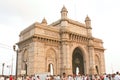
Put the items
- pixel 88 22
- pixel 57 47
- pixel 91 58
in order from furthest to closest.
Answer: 1. pixel 88 22
2. pixel 91 58
3. pixel 57 47

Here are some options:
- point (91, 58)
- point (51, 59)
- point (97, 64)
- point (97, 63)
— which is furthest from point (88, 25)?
point (51, 59)

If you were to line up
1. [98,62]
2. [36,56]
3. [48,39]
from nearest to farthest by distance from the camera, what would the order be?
[36,56]
[48,39]
[98,62]

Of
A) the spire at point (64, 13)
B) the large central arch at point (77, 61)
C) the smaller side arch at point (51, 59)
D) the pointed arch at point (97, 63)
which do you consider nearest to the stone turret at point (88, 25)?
the large central arch at point (77, 61)

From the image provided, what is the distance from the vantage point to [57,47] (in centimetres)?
3253

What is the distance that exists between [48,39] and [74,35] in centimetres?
574

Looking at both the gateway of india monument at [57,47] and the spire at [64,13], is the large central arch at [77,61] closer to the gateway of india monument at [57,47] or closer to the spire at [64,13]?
the gateway of india monument at [57,47]

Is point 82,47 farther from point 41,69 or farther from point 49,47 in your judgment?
point 41,69

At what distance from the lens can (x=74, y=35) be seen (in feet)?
113

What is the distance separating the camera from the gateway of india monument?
29.4 metres

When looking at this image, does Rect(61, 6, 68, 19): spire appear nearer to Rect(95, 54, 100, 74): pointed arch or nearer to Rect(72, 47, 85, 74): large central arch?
Rect(72, 47, 85, 74): large central arch

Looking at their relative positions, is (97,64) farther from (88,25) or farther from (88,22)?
(88,22)

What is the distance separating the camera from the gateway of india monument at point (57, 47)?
2939cm

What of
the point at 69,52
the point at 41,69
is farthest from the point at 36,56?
the point at 69,52

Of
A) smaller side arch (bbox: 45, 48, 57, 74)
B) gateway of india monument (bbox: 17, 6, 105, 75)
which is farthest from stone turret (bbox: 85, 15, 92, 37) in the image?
smaller side arch (bbox: 45, 48, 57, 74)
